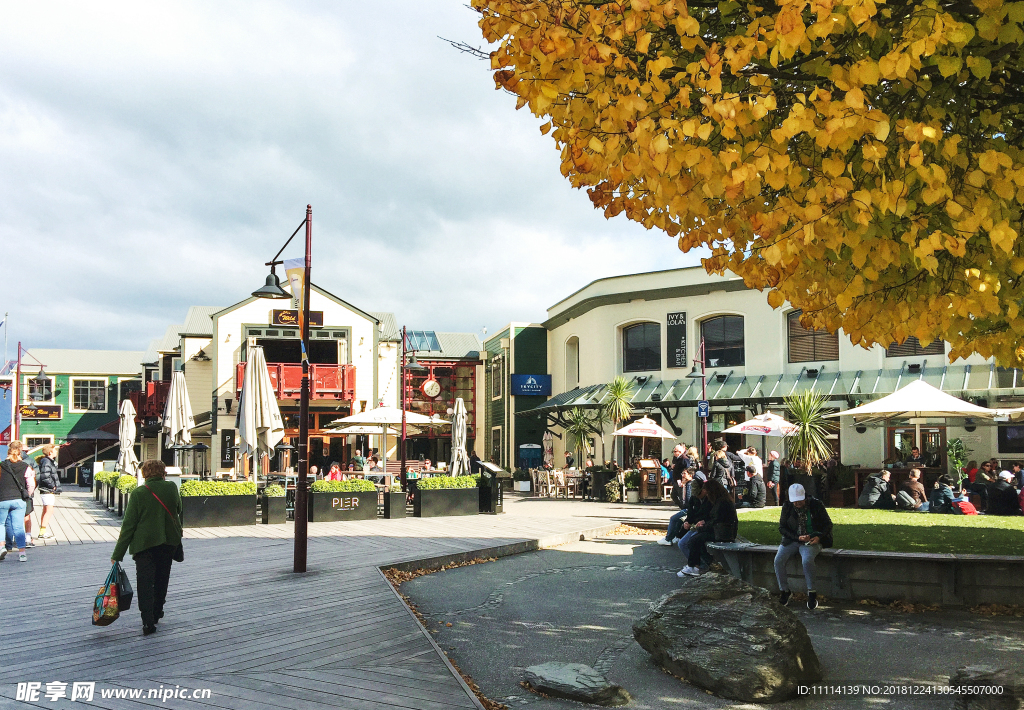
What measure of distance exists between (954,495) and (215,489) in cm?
1392

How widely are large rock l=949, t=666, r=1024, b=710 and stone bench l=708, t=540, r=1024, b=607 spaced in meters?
3.77

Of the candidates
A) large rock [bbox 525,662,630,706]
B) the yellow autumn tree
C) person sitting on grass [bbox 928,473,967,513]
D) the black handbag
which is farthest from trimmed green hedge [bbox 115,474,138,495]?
person sitting on grass [bbox 928,473,967,513]

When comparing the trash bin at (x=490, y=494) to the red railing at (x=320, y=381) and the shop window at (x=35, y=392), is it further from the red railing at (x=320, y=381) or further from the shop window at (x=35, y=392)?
the shop window at (x=35, y=392)

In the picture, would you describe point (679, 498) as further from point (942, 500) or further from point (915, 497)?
point (942, 500)

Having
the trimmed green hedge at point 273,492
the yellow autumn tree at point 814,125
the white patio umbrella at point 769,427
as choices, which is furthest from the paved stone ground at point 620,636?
the white patio umbrella at point 769,427

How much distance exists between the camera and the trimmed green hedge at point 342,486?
16172 mm

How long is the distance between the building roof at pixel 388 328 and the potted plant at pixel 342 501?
1921 cm

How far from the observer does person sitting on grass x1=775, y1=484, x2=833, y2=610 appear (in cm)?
844

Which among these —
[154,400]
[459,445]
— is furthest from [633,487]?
[154,400]

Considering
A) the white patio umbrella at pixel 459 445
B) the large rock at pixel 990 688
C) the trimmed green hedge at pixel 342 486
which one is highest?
the white patio umbrella at pixel 459 445

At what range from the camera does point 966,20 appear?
4.64 meters

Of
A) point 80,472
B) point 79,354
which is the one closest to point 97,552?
point 80,472

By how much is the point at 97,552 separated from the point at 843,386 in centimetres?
1888

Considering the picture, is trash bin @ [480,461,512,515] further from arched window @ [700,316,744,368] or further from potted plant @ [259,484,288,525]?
arched window @ [700,316,744,368]
